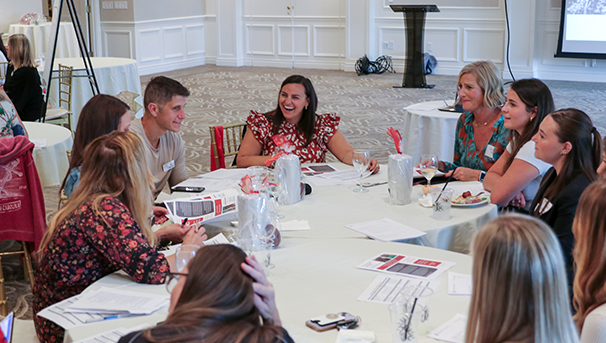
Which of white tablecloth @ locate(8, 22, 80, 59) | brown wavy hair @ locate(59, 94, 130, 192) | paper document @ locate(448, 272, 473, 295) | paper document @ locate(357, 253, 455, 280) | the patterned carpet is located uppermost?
white tablecloth @ locate(8, 22, 80, 59)

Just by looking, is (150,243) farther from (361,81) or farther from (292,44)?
(292,44)

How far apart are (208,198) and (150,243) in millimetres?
607

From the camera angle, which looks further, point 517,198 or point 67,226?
point 517,198

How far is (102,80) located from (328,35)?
6.56m

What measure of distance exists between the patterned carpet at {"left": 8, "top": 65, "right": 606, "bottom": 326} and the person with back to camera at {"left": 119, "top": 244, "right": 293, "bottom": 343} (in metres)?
4.13

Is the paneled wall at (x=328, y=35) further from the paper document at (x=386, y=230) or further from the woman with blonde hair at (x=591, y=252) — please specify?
the woman with blonde hair at (x=591, y=252)

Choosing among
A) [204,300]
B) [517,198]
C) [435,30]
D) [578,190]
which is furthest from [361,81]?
[204,300]

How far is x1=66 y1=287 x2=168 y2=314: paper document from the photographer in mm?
1848

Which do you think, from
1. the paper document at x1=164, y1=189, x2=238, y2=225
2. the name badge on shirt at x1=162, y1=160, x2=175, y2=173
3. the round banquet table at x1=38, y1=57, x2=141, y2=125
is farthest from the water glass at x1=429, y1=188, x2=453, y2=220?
the round banquet table at x1=38, y1=57, x2=141, y2=125

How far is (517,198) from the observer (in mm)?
3182

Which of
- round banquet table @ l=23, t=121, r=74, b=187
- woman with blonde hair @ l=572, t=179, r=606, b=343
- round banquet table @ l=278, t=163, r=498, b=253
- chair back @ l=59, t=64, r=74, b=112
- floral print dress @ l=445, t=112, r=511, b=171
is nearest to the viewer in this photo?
woman with blonde hair @ l=572, t=179, r=606, b=343

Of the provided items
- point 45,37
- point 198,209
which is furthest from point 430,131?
point 45,37

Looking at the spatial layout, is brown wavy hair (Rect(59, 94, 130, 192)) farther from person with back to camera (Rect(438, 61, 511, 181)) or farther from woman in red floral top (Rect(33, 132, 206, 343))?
person with back to camera (Rect(438, 61, 511, 181))

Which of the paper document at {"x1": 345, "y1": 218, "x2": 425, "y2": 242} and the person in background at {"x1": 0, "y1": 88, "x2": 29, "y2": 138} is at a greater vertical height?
the person in background at {"x1": 0, "y1": 88, "x2": 29, "y2": 138}
